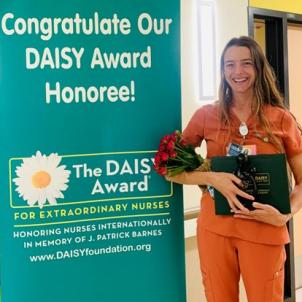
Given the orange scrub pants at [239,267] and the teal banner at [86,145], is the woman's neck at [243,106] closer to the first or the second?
the teal banner at [86,145]

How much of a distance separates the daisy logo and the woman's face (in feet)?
2.39

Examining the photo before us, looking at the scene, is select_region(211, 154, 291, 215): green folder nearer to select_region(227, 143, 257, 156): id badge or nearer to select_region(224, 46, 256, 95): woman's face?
select_region(227, 143, 257, 156): id badge

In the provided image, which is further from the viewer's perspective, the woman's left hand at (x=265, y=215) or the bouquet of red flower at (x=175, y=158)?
the bouquet of red flower at (x=175, y=158)

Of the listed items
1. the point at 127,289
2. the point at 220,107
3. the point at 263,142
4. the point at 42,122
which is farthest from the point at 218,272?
A: the point at 42,122

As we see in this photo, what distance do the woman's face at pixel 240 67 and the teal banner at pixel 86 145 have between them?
0.22 metres

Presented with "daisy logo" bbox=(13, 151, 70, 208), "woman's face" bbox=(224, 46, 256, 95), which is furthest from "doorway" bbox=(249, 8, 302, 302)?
"daisy logo" bbox=(13, 151, 70, 208)

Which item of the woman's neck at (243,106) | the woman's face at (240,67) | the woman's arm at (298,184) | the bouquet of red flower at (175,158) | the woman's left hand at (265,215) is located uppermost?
the woman's face at (240,67)

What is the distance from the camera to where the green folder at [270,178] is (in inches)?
62.5

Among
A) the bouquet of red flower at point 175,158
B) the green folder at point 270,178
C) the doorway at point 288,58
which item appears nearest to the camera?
the green folder at point 270,178

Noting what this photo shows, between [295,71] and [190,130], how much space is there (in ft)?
6.17

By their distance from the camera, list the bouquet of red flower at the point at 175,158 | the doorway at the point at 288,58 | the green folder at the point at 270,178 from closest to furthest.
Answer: the green folder at the point at 270,178 → the bouquet of red flower at the point at 175,158 → the doorway at the point at 288,58

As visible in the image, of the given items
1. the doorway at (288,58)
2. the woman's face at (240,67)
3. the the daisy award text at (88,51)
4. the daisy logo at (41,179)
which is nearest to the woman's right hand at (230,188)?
the woman's face at (240,67)

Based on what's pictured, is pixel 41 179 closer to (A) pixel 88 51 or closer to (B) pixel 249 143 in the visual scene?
(A) pixel 88 51

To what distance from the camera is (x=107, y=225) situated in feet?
5.70
